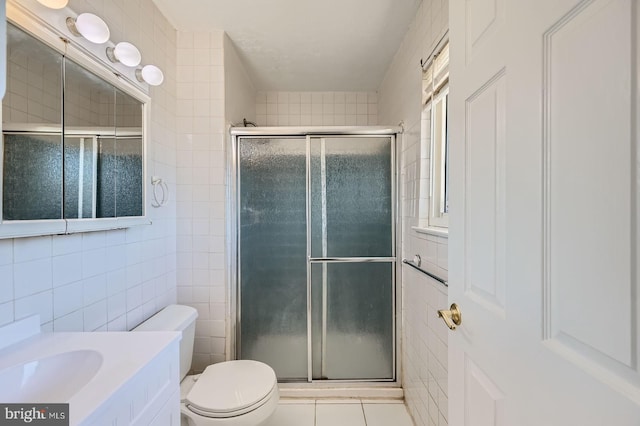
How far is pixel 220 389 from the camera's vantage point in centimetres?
151

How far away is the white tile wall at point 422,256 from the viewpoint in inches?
58.1

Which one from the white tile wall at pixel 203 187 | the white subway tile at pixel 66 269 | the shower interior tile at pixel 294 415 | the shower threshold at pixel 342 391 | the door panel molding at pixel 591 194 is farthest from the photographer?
the shower threshold at pixel 342 391

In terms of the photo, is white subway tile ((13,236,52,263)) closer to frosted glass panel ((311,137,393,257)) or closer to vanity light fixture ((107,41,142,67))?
vanity light fixture ((107,41,142,67))

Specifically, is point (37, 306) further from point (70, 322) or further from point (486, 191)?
point (486, 191)

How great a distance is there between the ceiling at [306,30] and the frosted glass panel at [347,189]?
67cm

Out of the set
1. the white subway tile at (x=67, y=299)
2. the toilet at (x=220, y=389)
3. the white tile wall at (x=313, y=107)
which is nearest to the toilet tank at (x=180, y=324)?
the toilet at (x=220, y=389)

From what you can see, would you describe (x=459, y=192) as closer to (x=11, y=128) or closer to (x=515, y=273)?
(x=515, y=273)

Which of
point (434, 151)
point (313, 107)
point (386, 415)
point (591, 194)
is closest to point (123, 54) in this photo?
point (434, 151)

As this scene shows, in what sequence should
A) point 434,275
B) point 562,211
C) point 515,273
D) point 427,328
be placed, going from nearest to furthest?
point 562,211 → point 515,273 → point 434,275 → point 427,328

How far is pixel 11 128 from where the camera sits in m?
0.92

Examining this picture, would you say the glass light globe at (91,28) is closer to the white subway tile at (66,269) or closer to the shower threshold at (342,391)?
the white subway tile at (66,269)

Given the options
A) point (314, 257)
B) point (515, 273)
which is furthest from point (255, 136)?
point (515, 273)

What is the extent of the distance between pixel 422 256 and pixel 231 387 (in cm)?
Result: 121

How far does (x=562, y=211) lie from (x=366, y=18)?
181 centimetres
